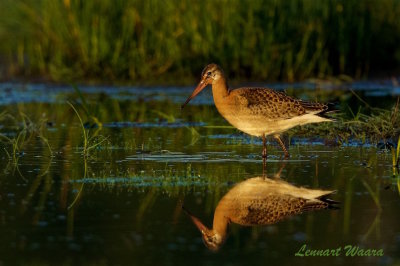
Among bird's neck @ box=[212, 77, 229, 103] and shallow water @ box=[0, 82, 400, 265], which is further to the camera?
bird's neck @ box=[212, 77, 229, 103]

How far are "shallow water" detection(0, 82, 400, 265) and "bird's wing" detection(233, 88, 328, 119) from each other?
44cm

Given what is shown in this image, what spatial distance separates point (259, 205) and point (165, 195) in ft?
3.06

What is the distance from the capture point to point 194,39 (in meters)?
17.4

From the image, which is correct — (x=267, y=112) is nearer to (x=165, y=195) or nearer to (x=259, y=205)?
(x=165, y=195)

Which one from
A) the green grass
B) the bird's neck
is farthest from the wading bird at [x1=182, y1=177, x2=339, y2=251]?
the green grass

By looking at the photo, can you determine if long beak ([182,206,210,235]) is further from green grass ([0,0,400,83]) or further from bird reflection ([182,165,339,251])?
green grass ([0,0,400,83])

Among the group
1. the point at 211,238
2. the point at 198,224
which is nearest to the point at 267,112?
the point at 198,224

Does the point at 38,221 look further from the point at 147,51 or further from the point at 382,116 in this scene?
the point at 147,51

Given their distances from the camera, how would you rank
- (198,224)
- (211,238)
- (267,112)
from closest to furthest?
1. (211,238)
2. (198,224)
3. (267,112)

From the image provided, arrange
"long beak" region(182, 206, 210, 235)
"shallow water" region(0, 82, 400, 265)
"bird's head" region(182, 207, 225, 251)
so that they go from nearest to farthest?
"shallow water" region(0, 82, 400, 265), "bird's head" region(182, 207, 225, 251), "long beak" region(182, 206, 210, 235)

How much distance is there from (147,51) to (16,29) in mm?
2793

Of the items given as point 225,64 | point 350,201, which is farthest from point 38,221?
point 225,64

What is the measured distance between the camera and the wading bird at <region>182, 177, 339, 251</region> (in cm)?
686

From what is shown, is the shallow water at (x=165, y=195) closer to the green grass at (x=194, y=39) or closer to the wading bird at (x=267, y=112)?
the wading bird at (x=267, y=112)
